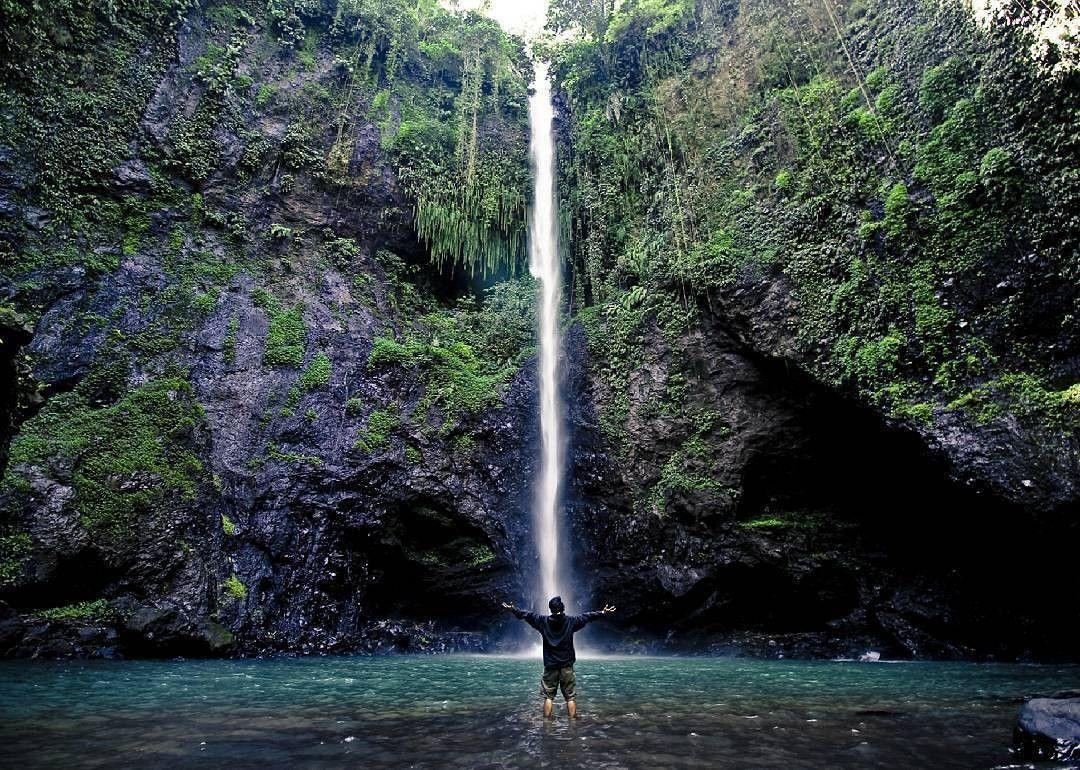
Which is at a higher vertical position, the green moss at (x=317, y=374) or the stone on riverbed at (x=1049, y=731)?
the green moss at (x=317, y=374)

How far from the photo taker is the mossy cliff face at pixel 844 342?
10.6m

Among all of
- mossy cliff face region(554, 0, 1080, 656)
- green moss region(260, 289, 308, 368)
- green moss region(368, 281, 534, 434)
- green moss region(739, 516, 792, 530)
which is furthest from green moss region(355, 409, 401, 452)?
green moss region(739, 516, 792, 530)

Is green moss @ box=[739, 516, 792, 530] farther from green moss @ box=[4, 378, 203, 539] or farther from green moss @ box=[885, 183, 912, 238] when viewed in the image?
green moss @ box=[4, 378, 203, 539]

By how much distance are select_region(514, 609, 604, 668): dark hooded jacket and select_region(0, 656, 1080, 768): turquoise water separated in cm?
51

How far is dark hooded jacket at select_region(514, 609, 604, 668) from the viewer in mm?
5887

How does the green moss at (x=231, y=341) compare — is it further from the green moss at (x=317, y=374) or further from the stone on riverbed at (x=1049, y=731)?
the stone on riverbed at (x=1049, y=731)

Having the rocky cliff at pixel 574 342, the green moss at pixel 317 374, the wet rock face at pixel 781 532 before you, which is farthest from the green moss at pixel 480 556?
the green moss at pixel 317 374

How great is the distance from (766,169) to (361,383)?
11.6 metres

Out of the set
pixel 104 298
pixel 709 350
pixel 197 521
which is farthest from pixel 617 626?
pixel 104 298

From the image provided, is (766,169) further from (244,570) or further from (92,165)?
(92,165)

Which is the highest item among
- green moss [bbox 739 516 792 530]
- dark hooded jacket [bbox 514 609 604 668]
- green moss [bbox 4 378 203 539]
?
green moss [bbox 4 378 203 539]

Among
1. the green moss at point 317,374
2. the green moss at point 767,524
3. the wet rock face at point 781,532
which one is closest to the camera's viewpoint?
the wet rock face at point 781,532

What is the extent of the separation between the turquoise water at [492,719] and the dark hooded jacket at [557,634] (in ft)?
1.67

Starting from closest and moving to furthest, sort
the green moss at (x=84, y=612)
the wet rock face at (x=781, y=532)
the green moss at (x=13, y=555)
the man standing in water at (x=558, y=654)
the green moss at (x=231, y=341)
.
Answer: the man standing in water at (x=558, y=654) → the green moss at (x=13, y=555) → the green moss at (x=84, y=612) → the wet rock face at (x=781, y=532) → the green moss at (x=231, y=341)
